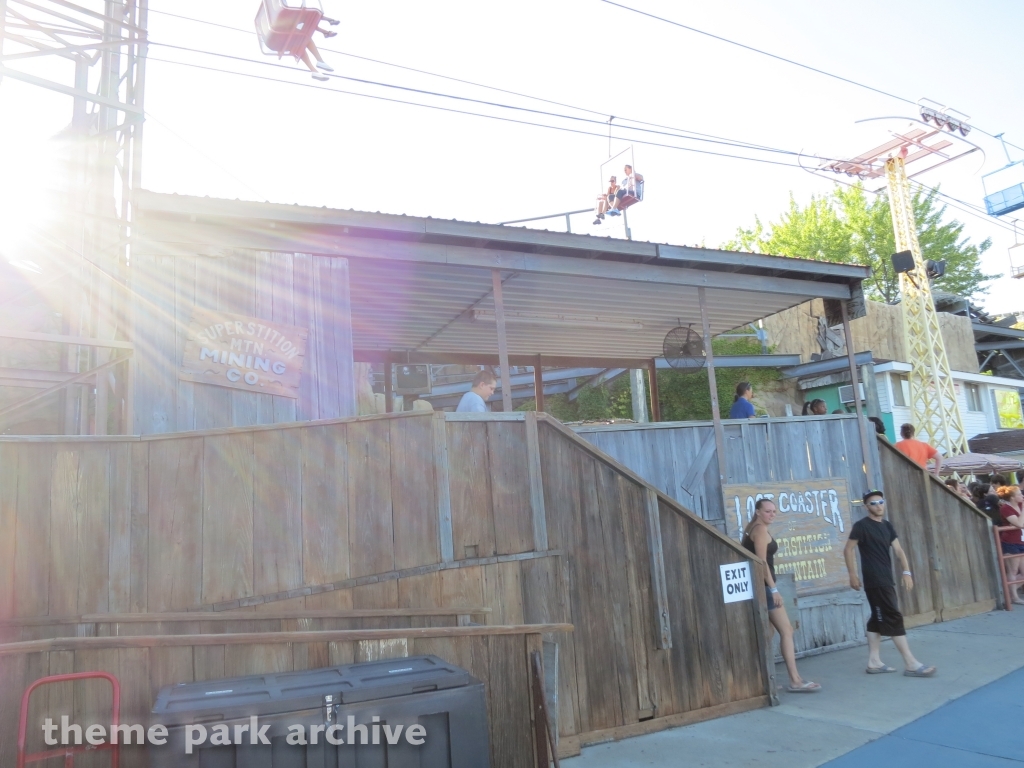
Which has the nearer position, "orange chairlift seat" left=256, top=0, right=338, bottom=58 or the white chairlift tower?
"orange chairlift seat" left=256, top=0, right=338, bottom=58

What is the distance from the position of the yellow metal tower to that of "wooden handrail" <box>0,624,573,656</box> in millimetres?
18996

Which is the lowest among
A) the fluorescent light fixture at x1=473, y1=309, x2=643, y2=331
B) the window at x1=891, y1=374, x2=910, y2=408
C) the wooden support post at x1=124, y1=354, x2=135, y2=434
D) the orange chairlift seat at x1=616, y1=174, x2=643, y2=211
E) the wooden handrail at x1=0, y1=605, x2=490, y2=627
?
the wooden handrail at x1=0, y1=605, x2=490, y2=627

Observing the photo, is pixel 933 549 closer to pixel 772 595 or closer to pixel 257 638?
pixel 772 595

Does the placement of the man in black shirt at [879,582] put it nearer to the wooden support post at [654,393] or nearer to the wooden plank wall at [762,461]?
the wooden plank wall at [762,461]

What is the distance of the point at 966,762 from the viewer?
5078 millimetres

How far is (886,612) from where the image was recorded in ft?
23.7

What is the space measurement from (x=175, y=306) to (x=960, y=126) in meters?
25.4

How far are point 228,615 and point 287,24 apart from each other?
6.59 meters

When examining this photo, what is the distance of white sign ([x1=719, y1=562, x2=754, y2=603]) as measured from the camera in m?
6.71

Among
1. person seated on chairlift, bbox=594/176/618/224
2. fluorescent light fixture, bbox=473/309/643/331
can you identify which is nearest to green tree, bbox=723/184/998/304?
person seated on chairlift, bbox=594/176/618/224

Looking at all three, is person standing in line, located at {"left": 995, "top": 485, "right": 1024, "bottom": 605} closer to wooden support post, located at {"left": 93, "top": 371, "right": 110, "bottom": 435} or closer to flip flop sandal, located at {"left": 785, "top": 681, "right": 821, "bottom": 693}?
flip flop sandal, located at {"left": 785, "top": 681, "right": 821, "bottom": 693}

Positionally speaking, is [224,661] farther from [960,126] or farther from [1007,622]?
[960,126]

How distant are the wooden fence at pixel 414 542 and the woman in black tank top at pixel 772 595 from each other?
23 cm

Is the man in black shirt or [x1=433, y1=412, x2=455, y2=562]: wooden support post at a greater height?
[x1=433, y1=412, x2=455, y2=562]: wooden support post
